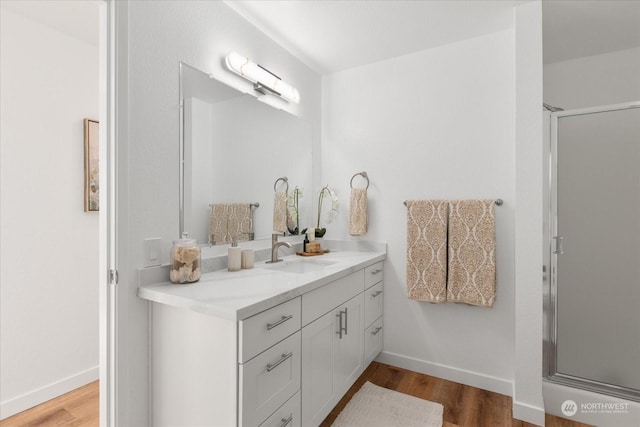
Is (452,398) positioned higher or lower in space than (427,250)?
lower

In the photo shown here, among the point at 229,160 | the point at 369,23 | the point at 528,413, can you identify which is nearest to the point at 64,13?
the point at 229,160

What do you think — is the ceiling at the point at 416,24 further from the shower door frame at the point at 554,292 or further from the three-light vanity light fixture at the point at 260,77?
the shower door frame at the point at 554,292

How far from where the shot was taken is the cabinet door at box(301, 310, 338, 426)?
4.96ft

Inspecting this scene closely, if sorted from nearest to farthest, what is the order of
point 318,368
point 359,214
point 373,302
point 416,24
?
point 318,368, point 416,24, point 373,302, point 359,214

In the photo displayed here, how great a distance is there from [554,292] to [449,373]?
864 mm

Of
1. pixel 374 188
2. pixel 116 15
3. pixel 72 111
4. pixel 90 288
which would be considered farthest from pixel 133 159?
pixel 374 188

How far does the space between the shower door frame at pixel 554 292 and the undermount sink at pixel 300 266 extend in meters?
1.32

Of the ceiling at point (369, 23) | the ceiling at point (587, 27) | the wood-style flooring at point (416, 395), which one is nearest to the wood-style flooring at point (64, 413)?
the wood-style flooring at point (416, 395)

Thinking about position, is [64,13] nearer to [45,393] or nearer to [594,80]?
[45,393]

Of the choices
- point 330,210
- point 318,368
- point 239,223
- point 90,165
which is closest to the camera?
point 318,368

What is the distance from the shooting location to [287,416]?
1.38 meters

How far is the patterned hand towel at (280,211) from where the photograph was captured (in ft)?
7.50

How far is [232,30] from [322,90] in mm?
1050

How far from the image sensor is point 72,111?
2.13 metres
